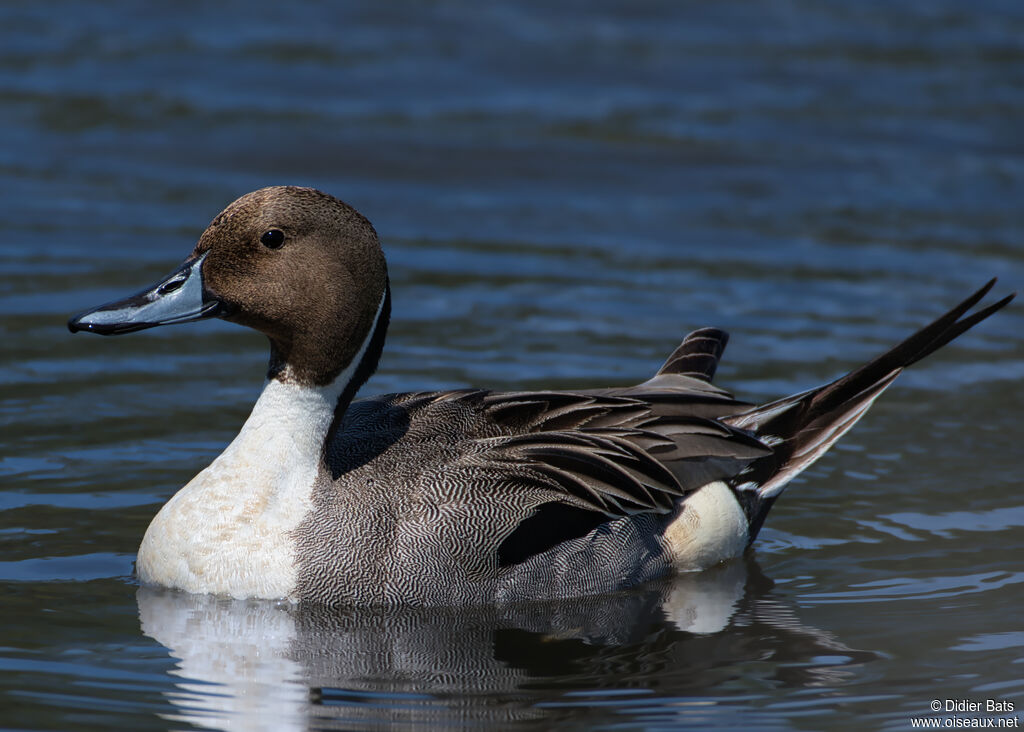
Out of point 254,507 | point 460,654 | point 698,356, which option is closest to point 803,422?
point 698,356

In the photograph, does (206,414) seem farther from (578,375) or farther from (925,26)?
(925,26)

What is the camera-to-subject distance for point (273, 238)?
621cm

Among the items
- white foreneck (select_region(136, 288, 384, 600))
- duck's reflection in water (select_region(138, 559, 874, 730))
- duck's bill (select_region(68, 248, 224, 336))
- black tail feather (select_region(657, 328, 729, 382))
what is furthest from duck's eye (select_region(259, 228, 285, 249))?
black tail feather (select_region(657, 328, 729, 382))

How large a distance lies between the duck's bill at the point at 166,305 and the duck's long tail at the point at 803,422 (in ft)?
7.79

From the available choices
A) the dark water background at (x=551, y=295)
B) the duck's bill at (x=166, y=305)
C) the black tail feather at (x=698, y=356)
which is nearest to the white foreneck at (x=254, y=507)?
the dark water background at (x=551, y=295)

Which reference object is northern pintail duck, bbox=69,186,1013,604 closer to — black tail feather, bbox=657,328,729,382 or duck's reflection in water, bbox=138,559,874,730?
duck's reflection in water, bbox=138,559,874,730

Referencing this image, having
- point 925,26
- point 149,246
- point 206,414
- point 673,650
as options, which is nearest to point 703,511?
point 673,650

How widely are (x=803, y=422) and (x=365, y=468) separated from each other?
6.57 feet

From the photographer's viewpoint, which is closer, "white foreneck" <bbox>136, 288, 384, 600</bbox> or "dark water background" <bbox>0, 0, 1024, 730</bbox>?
"dark water background" <bbox>0, 0, 1024, 730</bbox>

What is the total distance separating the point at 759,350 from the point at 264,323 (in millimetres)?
4093

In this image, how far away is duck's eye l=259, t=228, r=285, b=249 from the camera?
619cm

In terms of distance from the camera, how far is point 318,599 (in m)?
6.18

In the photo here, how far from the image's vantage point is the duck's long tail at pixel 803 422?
6996 mm

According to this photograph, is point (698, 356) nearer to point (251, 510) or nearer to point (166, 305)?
point (251, 510)
